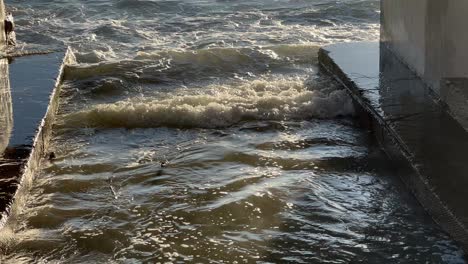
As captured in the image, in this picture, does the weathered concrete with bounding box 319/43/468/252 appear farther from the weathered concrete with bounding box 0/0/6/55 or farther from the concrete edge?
the weathered concrete with bounding box 0/0/6/55

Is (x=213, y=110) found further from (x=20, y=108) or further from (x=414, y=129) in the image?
(x=414, y=129)

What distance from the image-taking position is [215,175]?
5629mm

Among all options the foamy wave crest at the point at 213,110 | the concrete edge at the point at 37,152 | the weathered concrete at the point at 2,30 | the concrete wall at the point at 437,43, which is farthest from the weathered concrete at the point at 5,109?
the concrete wall at the point at 437,43

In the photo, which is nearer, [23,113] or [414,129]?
[414,129]

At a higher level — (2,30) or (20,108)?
(2,30)

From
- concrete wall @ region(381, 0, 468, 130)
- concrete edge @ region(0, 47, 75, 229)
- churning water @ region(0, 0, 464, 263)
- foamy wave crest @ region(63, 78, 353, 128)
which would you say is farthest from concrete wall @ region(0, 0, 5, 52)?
concrete wall @ region(381, 0, 468, 130)

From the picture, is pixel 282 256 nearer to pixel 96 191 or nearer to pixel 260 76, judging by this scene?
pixel 96 191

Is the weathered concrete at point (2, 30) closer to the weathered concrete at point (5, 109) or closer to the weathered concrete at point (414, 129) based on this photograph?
the weathered concrete at point (5, 109)

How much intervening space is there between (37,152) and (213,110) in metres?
2.01

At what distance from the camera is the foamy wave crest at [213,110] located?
7.16 metres

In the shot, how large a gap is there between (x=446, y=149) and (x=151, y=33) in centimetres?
900

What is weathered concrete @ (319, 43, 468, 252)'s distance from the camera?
4.46 m

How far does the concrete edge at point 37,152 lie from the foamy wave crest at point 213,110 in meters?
0.29

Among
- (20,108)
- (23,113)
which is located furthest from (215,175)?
(20,108)
